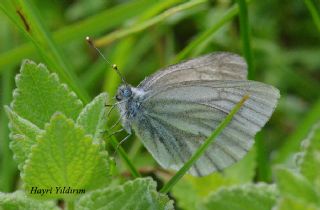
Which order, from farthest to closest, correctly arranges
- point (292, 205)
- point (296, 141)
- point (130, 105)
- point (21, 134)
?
point (296, 141) → point (130, 105) → point (21, 134) → point (292, 205)

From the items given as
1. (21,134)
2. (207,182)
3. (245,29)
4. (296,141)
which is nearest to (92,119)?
(21,134)

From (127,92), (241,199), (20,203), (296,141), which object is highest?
(20,203)

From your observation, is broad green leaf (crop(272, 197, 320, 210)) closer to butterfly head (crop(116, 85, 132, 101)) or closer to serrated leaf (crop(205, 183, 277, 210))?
serrated leaf (crop(205, 183, 277, 210))

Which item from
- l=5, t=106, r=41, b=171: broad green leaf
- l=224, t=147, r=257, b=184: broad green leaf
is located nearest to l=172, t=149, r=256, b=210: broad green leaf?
l=224, t=147, r=257, b=184: broad green leaf

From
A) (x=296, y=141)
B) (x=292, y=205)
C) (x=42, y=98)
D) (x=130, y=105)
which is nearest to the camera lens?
(x=292, y=205)

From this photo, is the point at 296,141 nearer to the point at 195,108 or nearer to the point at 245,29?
the point at 195,108

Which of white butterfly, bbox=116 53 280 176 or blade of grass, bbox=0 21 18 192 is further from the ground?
blade of grass, bbox=0 21 18 192
